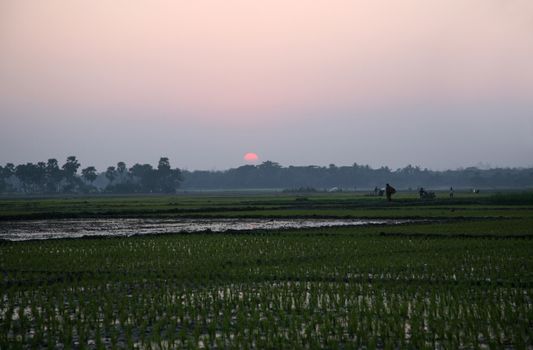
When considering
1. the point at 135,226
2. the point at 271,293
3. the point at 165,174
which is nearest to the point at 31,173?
the point at 165,174

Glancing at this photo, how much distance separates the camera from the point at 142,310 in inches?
447

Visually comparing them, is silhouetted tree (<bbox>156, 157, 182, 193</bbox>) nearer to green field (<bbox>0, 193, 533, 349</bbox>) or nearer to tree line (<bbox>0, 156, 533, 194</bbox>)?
tree line (<bbox>0, 156, 533, 194</bbox>)

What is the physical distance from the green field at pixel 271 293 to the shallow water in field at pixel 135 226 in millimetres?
4788

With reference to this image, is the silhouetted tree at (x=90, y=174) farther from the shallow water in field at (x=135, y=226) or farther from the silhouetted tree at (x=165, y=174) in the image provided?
the shallow water in field at (x=135, y=226)

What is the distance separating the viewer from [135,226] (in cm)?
3294

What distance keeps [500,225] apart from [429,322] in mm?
19361

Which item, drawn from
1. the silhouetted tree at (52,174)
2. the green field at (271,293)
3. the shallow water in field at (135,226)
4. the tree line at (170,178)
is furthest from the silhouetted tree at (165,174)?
the green field at (271,293)

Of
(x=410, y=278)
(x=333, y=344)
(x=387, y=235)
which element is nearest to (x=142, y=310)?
(x=333, y=344)

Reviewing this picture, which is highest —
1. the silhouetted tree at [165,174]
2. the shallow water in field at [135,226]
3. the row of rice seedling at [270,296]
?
the silhouetted tree at [165,174]

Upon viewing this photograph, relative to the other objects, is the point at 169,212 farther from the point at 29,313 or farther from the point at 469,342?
the point at 469,342

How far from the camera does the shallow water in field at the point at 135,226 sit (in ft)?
A: 93.5

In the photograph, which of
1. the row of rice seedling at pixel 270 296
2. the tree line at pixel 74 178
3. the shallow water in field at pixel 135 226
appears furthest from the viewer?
the tree line at pixel 74 178

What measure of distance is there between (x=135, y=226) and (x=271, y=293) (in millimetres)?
20859

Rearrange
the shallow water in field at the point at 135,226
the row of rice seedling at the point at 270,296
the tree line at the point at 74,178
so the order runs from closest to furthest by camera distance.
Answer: the row of rice seedling at the point at 270,296, the shallow water in field at the point at 135,226, the tree line at the point at 74,178
